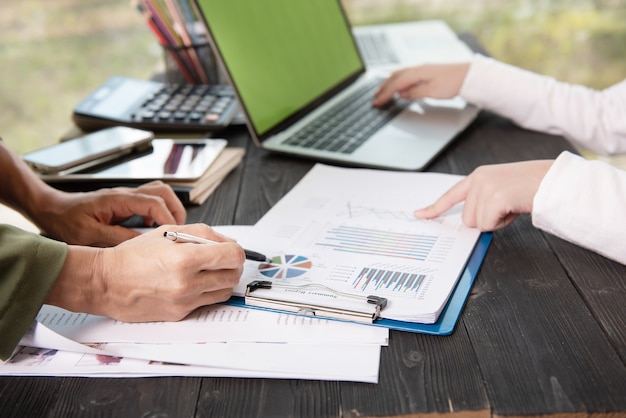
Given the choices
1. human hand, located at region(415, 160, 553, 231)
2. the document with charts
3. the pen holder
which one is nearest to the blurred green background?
the pen holder

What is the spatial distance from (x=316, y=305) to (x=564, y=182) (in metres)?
0.34

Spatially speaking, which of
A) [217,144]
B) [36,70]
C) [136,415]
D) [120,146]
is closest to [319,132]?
[217,144]

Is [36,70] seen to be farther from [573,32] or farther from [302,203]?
[302,203]

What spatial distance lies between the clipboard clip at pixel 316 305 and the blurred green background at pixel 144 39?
10.2 ft

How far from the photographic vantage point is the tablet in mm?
1034

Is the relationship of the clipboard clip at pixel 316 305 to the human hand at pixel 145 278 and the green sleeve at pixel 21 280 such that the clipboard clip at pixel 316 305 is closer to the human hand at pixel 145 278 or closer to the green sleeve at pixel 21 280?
the human hand at pixel 145 278

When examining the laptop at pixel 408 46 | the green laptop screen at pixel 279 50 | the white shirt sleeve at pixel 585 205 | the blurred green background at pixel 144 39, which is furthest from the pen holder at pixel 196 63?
the blurred green background at pixel 144 39

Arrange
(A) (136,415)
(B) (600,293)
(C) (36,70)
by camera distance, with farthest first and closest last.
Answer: (C) (36,70) → (B) (600,293) → (A) (136,415)

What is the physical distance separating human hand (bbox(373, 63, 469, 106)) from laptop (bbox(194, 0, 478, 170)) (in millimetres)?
27

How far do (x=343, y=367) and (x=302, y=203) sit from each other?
14.8 inches

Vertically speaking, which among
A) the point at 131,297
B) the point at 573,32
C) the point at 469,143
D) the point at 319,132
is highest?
the point at 131,297

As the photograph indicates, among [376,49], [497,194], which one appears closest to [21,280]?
[497,194]

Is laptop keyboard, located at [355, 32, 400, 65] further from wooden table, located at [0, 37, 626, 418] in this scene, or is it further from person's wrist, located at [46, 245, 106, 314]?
person's wrist, located at [46, 245, 106, 314]

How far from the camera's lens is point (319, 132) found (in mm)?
1209
